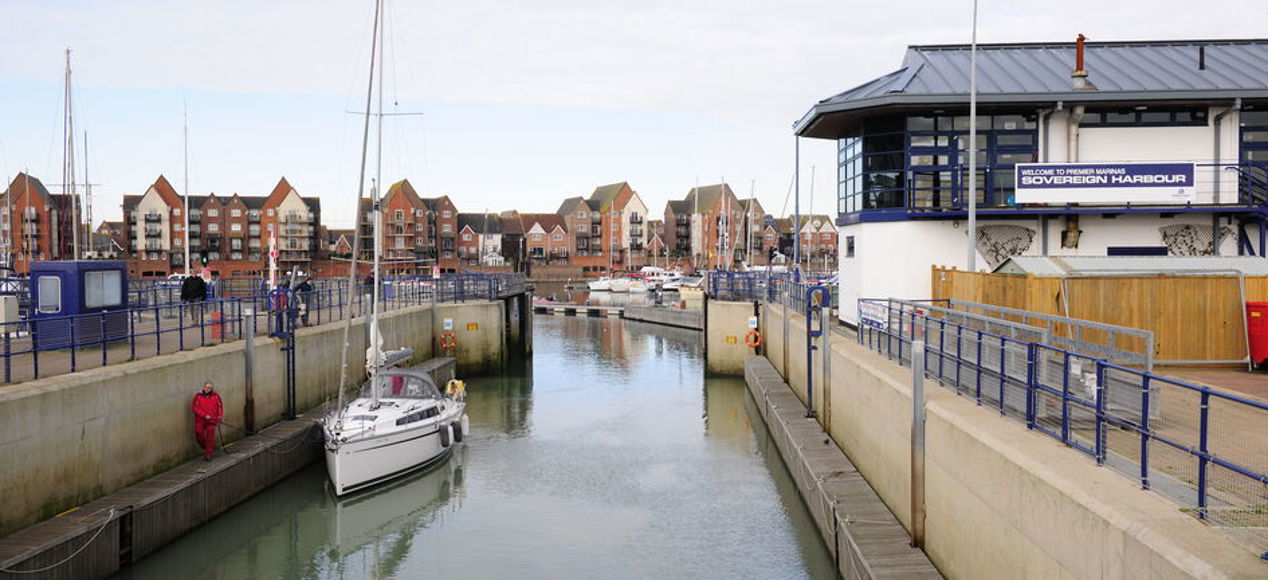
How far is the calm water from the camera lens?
1784cm

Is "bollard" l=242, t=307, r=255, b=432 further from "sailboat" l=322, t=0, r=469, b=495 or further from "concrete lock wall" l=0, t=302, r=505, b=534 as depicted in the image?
"sailboat" l=322, t=0, r=469, b=495

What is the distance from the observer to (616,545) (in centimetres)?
1903

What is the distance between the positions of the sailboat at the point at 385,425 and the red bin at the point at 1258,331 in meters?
18.7

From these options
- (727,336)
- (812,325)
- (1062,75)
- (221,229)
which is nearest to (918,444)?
(812,325)

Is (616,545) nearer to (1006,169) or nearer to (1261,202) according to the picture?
(1006,169)

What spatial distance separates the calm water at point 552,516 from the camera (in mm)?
17844

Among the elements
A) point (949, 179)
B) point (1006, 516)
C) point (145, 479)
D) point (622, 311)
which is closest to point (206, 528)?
point (145, 479)

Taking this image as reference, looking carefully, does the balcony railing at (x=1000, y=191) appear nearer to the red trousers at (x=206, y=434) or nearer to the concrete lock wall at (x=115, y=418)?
the concrete lock wall at (x=115, y=418)

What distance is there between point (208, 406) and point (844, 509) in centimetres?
1321

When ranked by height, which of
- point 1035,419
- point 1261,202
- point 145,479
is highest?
point 1261,202

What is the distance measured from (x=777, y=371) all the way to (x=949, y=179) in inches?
433

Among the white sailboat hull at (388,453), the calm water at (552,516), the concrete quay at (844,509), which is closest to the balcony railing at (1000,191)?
the concrete quay at (844,509)

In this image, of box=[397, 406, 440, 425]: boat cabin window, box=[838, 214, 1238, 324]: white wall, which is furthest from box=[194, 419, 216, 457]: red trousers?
box=[838, 214, 1238, 324]: white wall

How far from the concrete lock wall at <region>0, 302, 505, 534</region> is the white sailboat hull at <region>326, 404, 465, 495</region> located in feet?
9.59
